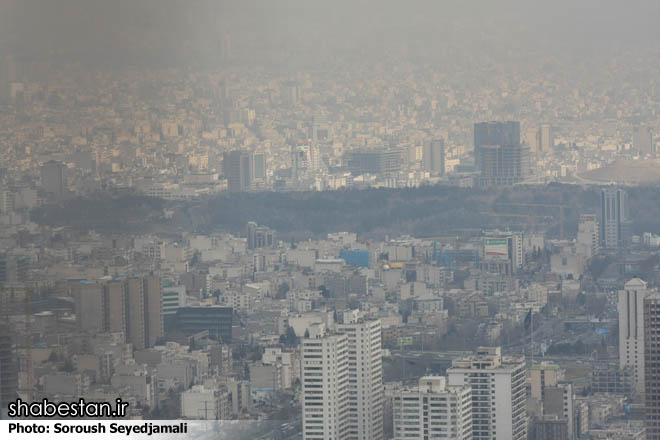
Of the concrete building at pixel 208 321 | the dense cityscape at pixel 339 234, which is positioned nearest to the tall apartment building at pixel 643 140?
the dense cityscape at pixel 339 234

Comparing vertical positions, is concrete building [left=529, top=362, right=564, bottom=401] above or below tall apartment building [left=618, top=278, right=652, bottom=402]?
below

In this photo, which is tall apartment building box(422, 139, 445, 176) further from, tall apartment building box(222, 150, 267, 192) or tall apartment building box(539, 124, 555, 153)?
tall apartment building box(222, 150, 267, 192)

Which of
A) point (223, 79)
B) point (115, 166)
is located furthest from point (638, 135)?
point (115, 166)

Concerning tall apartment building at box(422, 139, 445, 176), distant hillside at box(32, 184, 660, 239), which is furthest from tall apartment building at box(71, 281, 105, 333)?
tall apartment building at box(422, 139, 445, 176)

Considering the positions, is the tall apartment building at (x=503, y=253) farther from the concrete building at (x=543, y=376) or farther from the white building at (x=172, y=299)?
the concrete building at (x=543, y=376)

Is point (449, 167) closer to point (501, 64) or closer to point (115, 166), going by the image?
point (501, 64)

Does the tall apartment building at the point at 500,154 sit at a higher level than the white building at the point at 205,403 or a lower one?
higher
